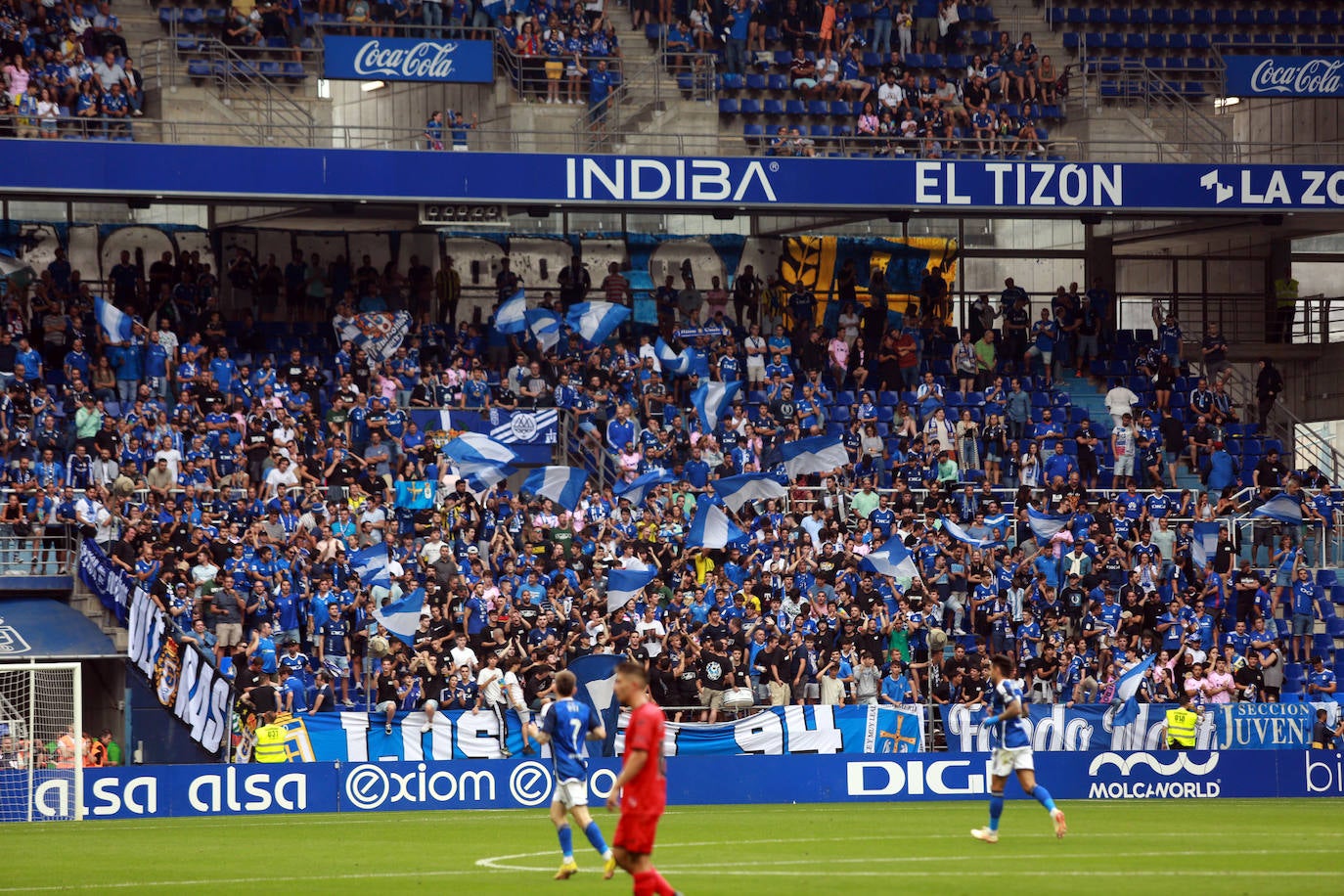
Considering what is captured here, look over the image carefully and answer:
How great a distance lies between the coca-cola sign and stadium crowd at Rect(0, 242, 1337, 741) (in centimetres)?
569

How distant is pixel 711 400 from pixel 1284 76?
14.9 meters

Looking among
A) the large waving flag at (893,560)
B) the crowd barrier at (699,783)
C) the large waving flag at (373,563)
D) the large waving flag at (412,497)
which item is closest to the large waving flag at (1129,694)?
the crowd barrier at (699,783)

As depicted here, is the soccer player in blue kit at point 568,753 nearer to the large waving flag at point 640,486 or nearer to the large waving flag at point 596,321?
the large waving flag at point 640,486

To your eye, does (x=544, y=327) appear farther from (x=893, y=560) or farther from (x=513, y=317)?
(x=893, y=560)

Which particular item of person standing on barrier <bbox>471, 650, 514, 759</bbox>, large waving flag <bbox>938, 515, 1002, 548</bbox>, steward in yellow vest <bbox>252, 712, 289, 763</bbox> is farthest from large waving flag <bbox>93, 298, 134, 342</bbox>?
large waving flag <bbox>938, 515, 1002, 548</bbox>

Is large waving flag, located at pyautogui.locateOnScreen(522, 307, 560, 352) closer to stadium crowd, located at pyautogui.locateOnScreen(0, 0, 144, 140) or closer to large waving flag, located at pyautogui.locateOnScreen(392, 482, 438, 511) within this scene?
large waving flag, located at pyautogui.locateOnScreen(392, 482, 438, 511)

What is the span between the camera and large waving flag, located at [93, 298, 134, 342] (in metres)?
34.1

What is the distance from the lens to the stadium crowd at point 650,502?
29484 mm

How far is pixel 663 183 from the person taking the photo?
120 ft

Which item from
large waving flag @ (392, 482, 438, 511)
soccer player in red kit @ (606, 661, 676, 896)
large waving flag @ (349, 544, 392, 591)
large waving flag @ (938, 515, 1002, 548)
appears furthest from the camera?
large waving flag @ (938, 515, 1002, 548)

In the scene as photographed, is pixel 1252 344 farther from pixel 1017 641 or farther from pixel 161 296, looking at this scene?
pixel 161 296

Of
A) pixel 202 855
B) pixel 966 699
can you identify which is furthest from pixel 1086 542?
pixel 202 855

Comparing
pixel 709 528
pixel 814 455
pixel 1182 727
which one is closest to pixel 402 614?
pixel 709 528

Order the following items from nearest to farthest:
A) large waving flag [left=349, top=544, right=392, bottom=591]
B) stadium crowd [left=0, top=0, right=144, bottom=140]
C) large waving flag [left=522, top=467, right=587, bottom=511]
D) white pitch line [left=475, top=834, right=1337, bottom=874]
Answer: white pitch line [left=475, top=834, right=1337, bottom=874], large waving flag [left=349, top=544, right=392, bottom=591], large waving flag [left=522, top=467, right=587, bottom=511], stadium crowd [left=0, top=0, right=144, bottom=140]
